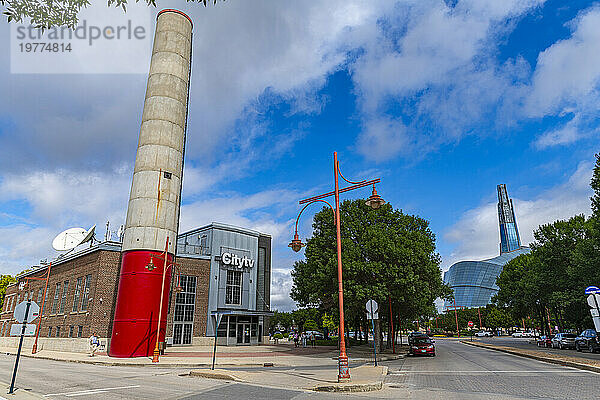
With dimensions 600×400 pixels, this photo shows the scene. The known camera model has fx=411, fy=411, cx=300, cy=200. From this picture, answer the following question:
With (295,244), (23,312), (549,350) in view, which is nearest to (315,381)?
(295,244)

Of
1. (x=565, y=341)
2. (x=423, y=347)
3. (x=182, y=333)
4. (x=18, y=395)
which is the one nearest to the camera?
(x=18, y=395)

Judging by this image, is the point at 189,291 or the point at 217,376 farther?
the point at 189,291

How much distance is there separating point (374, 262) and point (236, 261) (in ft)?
82.6

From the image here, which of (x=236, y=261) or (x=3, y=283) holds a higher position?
(x=3, y=283)

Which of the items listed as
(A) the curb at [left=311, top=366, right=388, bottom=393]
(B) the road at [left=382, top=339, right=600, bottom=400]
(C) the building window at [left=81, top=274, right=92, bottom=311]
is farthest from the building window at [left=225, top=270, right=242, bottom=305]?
(A) the curb at [left=311, top=366, right=388, bottom=393]

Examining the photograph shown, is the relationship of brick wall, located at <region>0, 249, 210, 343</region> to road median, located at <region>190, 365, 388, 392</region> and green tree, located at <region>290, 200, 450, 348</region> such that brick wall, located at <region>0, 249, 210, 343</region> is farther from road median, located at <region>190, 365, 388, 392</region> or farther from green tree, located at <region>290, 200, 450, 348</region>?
road median, located at <region>190, 365, 388, 392</region>

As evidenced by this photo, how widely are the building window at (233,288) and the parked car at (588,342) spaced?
34.6 m

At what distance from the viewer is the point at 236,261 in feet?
164

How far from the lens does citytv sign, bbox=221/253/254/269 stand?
48.9 m

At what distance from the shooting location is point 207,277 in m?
47.6

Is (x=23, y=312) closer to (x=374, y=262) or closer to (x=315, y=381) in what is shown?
(x=315, y=381)

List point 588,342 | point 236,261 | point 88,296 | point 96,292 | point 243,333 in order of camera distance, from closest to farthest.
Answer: point 588,342, point 96,292, point 88,296, point 243,333, point 236,261

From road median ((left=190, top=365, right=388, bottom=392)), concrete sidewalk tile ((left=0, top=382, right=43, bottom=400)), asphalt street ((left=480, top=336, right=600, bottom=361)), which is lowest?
asphalt street ((left=480, top=336, right=600, bottom=361))

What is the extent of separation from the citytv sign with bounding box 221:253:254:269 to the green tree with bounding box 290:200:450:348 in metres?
17.0
